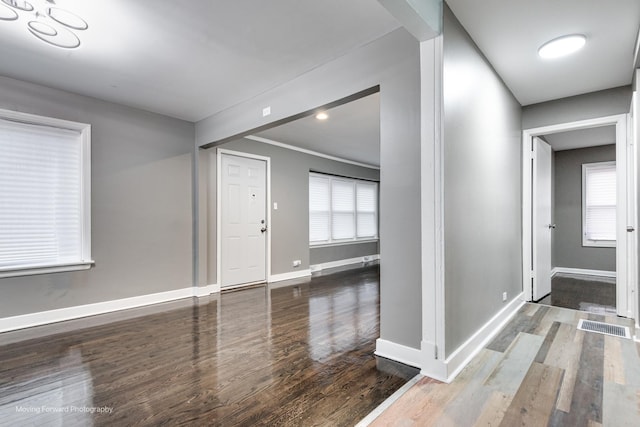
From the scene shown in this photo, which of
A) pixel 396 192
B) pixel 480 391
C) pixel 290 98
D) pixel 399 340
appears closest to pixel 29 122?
pixel 290 98

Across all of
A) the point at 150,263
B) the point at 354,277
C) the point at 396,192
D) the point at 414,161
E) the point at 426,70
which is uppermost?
the point at 426,70

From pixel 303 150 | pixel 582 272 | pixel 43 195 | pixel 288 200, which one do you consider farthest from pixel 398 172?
pixel 582 272

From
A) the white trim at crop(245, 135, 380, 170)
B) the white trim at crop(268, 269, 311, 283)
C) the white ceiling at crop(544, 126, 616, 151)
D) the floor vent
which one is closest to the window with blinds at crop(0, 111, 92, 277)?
the white trim at crop(245, 135, 380, 170)

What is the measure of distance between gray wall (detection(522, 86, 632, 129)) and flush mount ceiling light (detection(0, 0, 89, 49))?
15.3ft

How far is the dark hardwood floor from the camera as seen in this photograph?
1.73m

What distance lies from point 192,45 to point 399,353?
9.60 feet

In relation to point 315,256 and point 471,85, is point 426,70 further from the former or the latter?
point 315,256

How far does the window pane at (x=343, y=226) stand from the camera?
7.23 meters

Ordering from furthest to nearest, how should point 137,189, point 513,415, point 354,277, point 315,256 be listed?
point 315,256, point 354,277, point 137,189, point 513,415

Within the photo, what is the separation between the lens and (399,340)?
2295 millimetres

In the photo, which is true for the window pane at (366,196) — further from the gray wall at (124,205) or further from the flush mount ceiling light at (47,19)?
the flush mount ceiling light at (47,19)

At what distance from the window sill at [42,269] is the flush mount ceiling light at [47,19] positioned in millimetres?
2184

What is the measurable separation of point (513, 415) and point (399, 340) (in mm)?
782

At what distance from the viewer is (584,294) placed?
4383 mm
